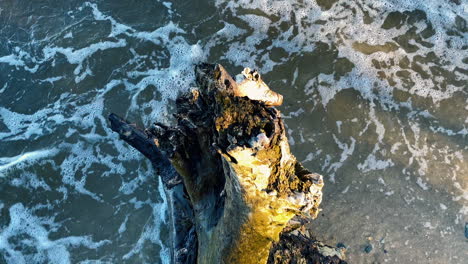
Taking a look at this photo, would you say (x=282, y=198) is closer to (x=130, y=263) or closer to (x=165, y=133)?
(x=165, y=133)

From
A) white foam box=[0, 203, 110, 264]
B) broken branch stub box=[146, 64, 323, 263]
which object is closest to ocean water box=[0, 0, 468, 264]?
white foam box=[0, 203, 110, 264]

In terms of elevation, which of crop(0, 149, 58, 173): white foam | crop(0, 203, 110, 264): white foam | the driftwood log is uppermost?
the driftwood log

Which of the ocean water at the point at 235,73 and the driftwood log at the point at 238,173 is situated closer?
the driftwood log at the point at 238,173

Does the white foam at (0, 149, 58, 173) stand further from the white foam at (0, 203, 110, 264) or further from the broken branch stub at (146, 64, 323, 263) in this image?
the broken branch stub at (146, 64, 323, 263)

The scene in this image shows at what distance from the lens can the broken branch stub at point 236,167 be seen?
2.67m

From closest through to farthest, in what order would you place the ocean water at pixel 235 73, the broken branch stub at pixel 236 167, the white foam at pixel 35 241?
1. the broken branch stub at pixel 236 167
2. the ocean water at pixel 235 73
3. the white foam at pixel 35 241

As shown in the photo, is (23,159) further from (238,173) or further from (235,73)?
(238,173)

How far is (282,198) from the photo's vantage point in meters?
2.94

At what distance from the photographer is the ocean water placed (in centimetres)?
586

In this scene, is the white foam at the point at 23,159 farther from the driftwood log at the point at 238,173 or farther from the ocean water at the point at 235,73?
the driftwood log at the point at 238,173

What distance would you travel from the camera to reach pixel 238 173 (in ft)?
9.23

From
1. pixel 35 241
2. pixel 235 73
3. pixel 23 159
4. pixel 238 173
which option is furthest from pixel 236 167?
pixel 23 159

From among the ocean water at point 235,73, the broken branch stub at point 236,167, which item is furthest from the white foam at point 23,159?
the broken branch stub at point 236,167

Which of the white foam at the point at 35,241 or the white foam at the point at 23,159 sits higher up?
the white foam at the point at 23,159
